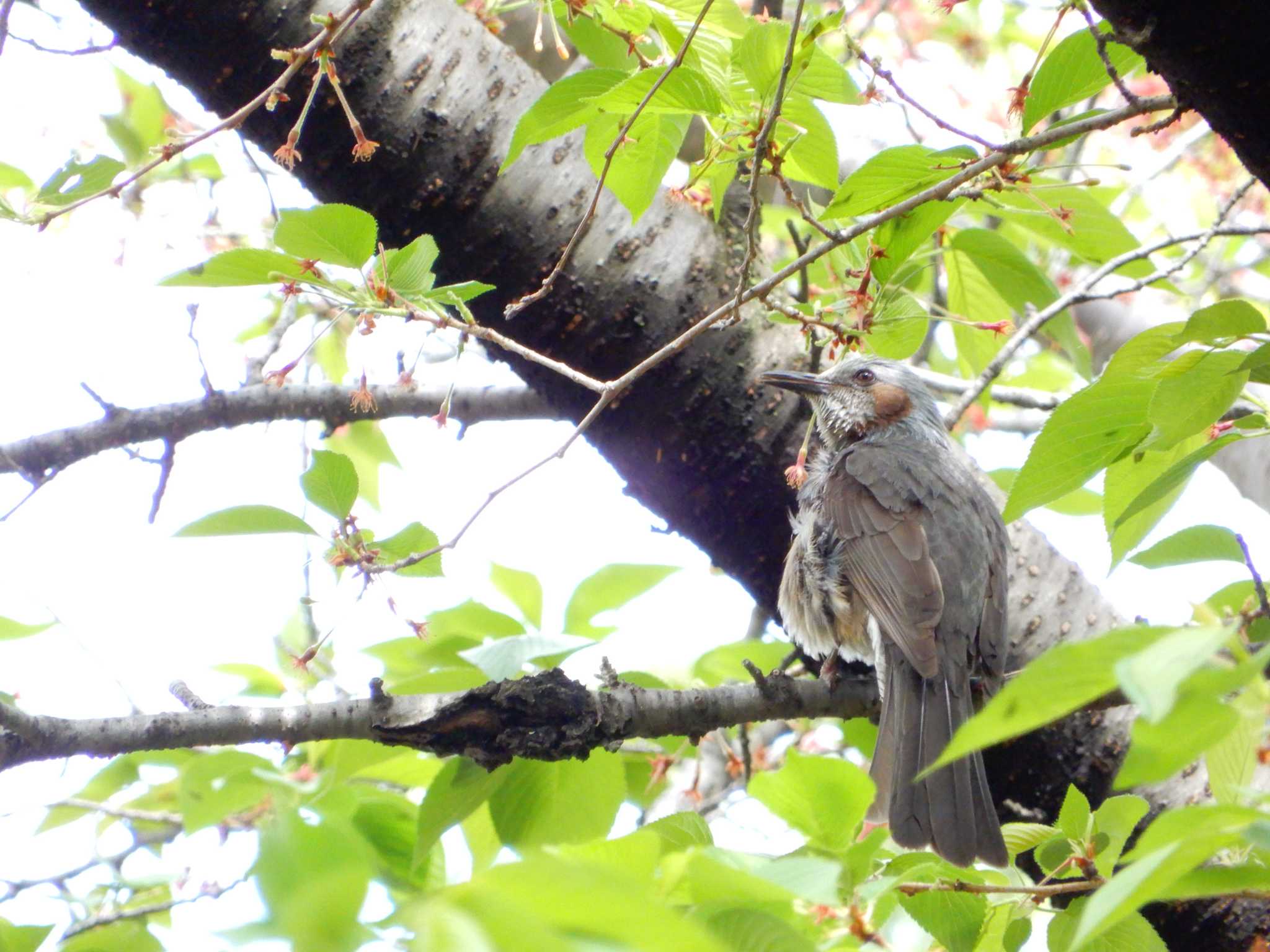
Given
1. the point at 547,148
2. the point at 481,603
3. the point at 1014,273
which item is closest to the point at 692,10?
the point at 547,148

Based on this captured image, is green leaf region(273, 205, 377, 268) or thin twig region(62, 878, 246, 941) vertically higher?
green leaf region(273, 205, 377, 268)

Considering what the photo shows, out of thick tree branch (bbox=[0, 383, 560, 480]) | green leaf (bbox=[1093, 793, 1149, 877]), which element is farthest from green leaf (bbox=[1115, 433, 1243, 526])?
thick tree branch (bbox=[0, 383, 560, 480])

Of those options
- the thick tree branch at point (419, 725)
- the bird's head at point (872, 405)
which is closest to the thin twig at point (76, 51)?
the thick tree branch at point (419, 725)

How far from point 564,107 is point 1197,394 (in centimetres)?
134

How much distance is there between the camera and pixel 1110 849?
1807 millimetres

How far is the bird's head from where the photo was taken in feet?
16.5

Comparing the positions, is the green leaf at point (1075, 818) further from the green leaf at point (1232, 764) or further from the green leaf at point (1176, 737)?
the green leaf at point (1176, 737)

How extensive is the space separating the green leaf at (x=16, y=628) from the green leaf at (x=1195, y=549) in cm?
259

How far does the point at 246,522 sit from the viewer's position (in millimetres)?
2389

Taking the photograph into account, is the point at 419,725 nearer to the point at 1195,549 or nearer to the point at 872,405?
the point at 1195,549

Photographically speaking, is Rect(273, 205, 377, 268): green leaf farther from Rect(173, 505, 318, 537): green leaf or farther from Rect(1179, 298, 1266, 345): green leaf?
Rect(1179, 298, 1266, 345): green leaf

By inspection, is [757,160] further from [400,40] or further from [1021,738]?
[1021,738]

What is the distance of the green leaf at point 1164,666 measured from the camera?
0.86 m

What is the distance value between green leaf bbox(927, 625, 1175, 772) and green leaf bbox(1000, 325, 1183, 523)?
41.4 inches
